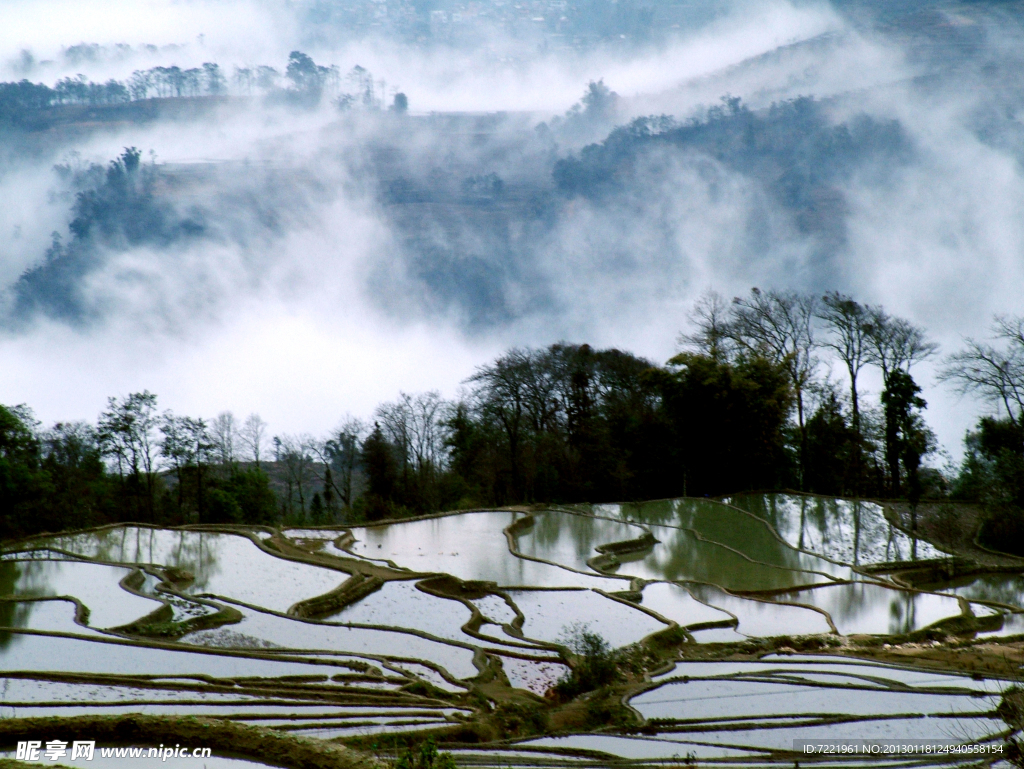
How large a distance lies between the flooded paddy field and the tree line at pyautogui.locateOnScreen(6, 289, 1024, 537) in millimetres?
7355

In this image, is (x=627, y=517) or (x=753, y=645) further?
(x=627, y=517)

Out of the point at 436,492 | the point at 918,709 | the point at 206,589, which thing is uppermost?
the point at 436,492

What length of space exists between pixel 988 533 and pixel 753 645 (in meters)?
13.5

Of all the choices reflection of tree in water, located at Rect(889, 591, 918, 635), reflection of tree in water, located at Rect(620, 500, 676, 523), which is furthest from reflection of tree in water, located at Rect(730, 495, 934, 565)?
reflection of tree in water, located at Rect(889, 591, 918, 635)

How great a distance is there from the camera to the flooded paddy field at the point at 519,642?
9.08 metres

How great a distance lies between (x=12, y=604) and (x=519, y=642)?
9.49 meters

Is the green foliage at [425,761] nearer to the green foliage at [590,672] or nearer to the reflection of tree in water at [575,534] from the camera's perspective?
the green foliage at [590,672]

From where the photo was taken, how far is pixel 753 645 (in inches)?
563

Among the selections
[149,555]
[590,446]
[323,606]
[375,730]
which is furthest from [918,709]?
[590,446]

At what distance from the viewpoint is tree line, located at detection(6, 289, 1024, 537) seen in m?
31.0

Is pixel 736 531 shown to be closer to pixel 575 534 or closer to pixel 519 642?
pixel 575 534

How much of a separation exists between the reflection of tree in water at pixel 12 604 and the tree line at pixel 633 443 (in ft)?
26.7

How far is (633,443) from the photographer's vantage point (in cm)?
3425

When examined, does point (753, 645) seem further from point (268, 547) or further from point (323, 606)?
point (268, 547)
